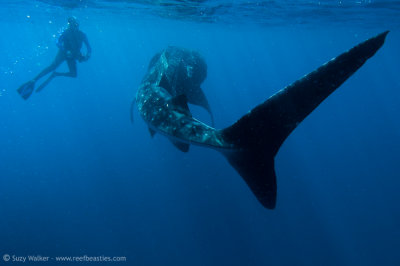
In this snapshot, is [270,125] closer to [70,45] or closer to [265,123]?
[265,123]

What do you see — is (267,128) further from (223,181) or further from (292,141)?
(292,141)

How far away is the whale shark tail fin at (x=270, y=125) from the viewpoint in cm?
334

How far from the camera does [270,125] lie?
364 cm

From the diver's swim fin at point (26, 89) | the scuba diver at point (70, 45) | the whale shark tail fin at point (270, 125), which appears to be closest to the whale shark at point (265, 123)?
the whale shark tail fin at point (270, 125)

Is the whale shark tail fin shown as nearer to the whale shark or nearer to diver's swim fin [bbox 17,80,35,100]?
the whale shark

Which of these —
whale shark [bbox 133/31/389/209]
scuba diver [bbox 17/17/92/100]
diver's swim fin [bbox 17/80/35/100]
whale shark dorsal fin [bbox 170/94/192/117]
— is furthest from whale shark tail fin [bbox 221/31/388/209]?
diver's swim fin [bbox 17/80/35/100]

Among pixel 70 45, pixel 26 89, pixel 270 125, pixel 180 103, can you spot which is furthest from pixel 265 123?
pixel 26 89

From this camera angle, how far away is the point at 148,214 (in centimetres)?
1712

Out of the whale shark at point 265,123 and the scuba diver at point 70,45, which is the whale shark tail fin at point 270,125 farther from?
the scuba diver at point 70,45

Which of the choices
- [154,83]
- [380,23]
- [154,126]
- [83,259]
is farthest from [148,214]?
[380,23]

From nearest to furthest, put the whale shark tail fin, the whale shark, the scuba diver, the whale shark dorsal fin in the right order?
the whale shark, the whale shark tail fin, the whale shark dorsal fin, the scuba diver

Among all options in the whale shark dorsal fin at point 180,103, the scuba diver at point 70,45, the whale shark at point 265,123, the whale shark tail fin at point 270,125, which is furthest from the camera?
the scuba diver at point 70,45

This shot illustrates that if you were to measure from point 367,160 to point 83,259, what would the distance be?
2591 centimetres

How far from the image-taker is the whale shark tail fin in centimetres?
334
